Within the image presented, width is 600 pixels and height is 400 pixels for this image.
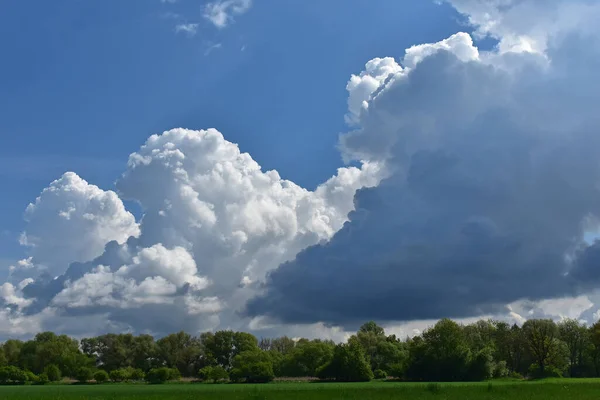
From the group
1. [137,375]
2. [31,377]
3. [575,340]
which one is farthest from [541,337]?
[31,377]

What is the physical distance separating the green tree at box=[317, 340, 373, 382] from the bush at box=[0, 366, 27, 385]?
3057 inches

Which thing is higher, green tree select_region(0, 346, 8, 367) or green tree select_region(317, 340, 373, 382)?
green tree select_region(0, 346, 8, 367)

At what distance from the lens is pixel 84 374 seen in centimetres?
16988

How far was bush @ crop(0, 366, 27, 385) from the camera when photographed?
16475 cm

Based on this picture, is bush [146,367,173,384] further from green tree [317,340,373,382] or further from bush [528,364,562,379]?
bush [528,364,562,379]

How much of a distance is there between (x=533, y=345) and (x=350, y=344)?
53.2 metres

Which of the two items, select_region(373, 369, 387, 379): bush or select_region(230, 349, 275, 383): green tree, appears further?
select_region(373, 369, 387, 379): bush

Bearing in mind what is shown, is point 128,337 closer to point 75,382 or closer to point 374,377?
point 75,382

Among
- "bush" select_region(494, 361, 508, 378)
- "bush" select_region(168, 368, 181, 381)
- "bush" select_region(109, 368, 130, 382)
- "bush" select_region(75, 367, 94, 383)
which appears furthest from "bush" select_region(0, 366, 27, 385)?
"bush" select_region(494, 361, 508, 378)

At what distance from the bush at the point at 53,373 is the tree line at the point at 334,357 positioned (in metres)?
0.26

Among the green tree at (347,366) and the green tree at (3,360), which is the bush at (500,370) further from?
the green tree at (3,360)

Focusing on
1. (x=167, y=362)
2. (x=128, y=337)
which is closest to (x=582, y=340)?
(x=167, y=362)

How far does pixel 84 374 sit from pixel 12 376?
1755 cm

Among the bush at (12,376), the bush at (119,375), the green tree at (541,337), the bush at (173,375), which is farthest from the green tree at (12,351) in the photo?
the green tree at (541,337)
